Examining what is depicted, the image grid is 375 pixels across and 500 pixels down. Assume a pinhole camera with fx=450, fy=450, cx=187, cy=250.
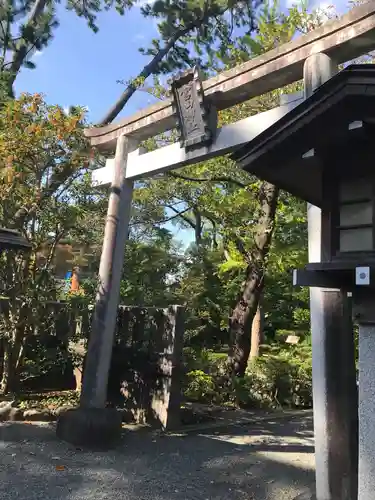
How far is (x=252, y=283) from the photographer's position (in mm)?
9469

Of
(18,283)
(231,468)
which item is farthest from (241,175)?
(231,468)

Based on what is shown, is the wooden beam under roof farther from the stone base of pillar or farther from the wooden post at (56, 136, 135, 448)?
the stone base of pillar

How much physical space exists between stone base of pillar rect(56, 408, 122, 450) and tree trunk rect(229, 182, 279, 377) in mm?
3935

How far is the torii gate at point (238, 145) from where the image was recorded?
13.0 ft

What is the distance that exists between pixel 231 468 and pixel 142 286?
7182 mm

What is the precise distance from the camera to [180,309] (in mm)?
6895

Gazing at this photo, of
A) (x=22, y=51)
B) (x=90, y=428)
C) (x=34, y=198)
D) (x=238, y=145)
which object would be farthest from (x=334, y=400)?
(x=22, y=51)

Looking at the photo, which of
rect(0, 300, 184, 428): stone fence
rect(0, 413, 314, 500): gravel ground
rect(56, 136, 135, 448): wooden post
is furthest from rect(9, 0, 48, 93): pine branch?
rect(0, 413, 314, 500): gravel ground

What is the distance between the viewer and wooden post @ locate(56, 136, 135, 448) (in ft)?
18.8

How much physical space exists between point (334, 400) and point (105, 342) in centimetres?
337

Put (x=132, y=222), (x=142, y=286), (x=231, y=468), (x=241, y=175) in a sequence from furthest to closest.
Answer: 1. (x=132, y=222)
2. (x=142, y=286)
3. (x=241, y=175)
4. (x=231, y=468)

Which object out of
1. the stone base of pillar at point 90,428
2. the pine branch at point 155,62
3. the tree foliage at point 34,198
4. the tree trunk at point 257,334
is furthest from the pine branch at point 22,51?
the stone base of pillar at point 90,428

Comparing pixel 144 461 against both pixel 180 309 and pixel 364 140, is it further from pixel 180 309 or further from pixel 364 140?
pixel 364 140

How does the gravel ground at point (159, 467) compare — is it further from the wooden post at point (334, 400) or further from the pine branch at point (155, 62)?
the pine branch at point (155, 62)
